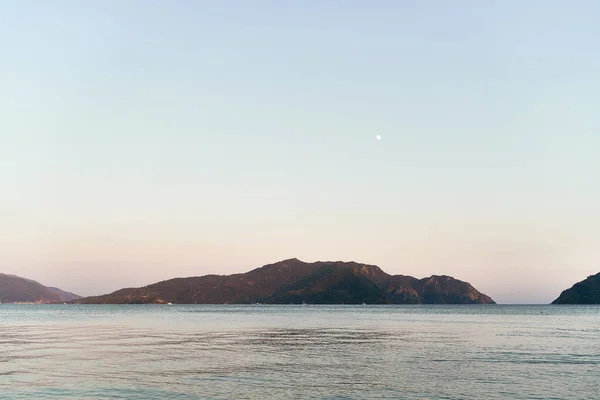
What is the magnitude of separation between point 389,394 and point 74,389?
80.4 ft

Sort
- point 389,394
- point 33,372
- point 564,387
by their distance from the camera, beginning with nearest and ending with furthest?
1. point 389,394
2. point 564,387
3. point 33,372

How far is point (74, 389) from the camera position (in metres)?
44.1

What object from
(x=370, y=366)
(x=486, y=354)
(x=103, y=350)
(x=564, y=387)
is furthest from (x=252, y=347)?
(x=564, y=387)

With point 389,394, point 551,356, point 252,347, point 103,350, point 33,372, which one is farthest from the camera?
point 252,347

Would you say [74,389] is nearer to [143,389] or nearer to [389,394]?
[143,389]

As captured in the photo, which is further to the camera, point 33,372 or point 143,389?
point 33,372

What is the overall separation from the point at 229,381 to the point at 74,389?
1234 centimetres

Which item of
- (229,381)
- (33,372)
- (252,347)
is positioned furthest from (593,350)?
(33,372)

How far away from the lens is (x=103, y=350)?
7438 centimetres

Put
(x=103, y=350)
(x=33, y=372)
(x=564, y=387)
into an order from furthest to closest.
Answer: (x=103, y=350) < (x=33, y=372) < (x=564, y=387)

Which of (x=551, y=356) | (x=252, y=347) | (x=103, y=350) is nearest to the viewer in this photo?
(x=551, y=356)

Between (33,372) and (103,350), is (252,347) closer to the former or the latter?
(103,350)

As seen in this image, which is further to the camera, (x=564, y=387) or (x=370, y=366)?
(x=370, y=366)

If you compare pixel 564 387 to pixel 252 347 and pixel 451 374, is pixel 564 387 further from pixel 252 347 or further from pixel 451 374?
pixel 252 347
